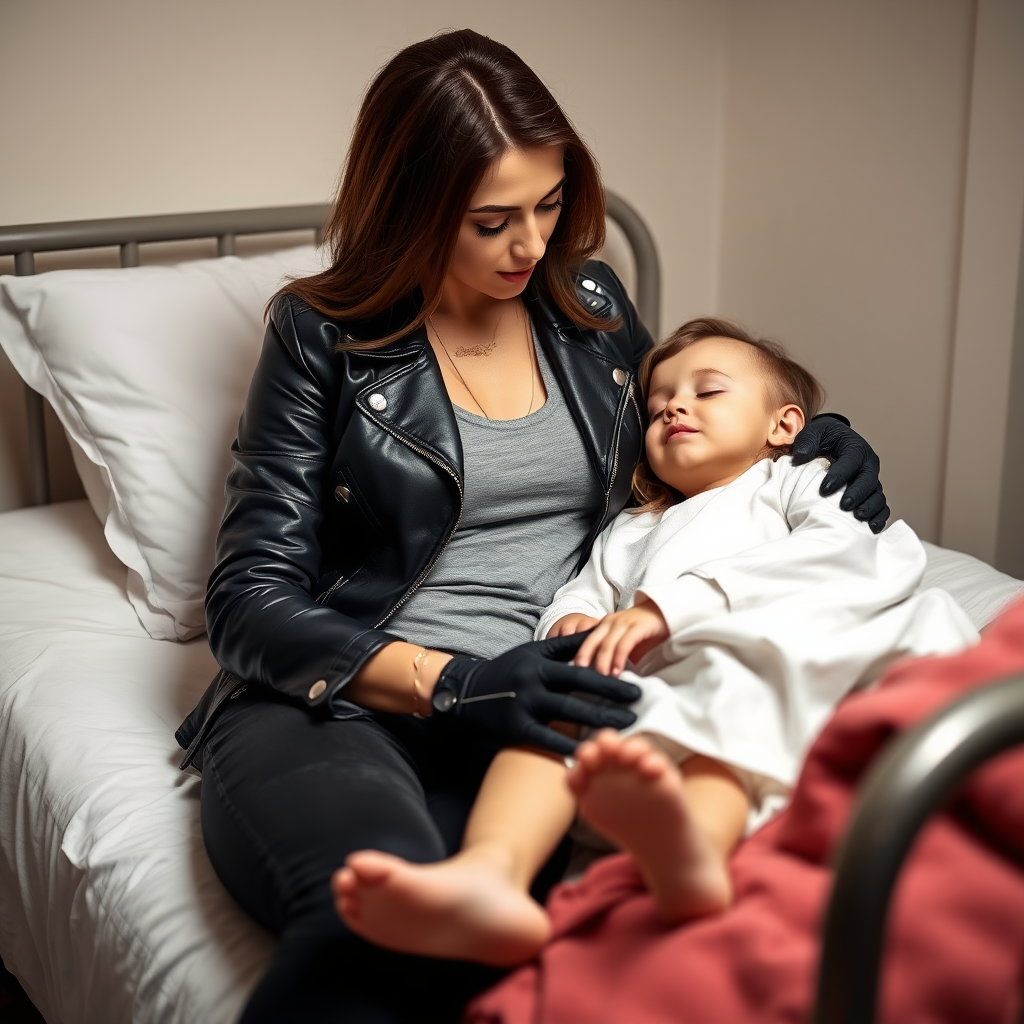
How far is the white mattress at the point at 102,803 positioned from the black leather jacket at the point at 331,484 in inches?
4.3

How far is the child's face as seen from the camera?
1.46 m

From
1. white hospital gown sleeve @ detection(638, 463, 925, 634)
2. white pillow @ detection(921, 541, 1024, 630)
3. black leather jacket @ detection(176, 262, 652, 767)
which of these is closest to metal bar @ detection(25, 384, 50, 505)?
black leather jacket @ detection(176, 262, 652, 767)

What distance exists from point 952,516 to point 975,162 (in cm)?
70

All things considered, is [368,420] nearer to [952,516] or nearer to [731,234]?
[952,516]

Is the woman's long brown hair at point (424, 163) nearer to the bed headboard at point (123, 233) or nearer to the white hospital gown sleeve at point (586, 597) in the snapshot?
the white hospital gown sleeve at point (586, 597)

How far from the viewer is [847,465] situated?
141 centimetres

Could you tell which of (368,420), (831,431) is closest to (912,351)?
(831,431)

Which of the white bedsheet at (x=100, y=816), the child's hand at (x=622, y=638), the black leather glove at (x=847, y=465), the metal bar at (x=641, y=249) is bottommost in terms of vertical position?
the white bedsheet at (x=100, y=816)

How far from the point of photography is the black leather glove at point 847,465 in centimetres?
137

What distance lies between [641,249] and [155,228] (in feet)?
3.33

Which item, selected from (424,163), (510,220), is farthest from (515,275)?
(424,163)

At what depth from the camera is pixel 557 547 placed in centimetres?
149

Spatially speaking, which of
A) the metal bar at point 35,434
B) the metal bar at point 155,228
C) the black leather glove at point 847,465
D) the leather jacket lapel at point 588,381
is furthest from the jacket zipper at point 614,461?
the metal bar at point 35,434

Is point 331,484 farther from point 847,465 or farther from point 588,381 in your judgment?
point 847,465
